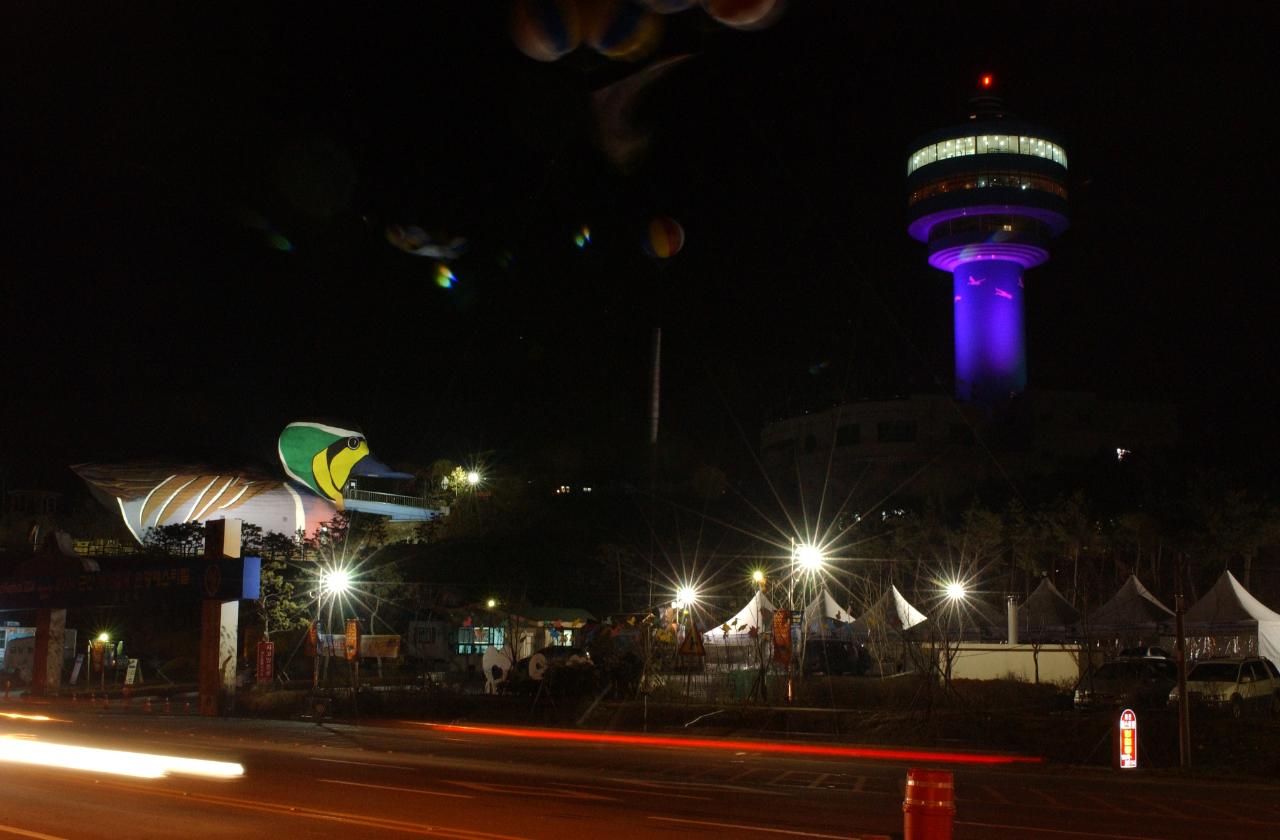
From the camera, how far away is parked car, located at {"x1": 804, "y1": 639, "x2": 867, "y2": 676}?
40750 millimetres

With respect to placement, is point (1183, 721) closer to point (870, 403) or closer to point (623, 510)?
point (623, 510)

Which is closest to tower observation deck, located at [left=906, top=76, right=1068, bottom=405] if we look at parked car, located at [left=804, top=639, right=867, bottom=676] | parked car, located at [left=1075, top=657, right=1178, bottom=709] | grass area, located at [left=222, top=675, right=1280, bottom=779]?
parked car, located at [left=804, top=639, right=867, bottom=676]

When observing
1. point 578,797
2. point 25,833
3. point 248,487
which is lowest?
point 578,797

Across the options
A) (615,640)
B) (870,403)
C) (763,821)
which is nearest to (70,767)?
(763,821)

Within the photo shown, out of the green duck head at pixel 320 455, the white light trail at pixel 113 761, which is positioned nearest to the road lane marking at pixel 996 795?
the white light trail at pixel 113 761

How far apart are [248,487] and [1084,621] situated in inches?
2020

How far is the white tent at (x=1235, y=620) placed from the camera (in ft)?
108

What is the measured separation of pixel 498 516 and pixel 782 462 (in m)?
36.7

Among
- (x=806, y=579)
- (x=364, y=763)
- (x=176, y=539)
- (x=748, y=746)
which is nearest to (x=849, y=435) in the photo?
(x=176, y=539)

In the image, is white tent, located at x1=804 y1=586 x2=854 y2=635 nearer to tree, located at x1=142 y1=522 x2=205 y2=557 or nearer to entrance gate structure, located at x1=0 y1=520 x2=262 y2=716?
entrance gate structure, located at x1=0 y1=520 x2=262 y2=716

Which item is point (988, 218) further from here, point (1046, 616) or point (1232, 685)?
point (1232, 685)

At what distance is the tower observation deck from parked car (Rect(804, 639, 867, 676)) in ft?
222

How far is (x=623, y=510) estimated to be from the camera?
85188 millimetres

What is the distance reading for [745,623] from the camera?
4409cm
